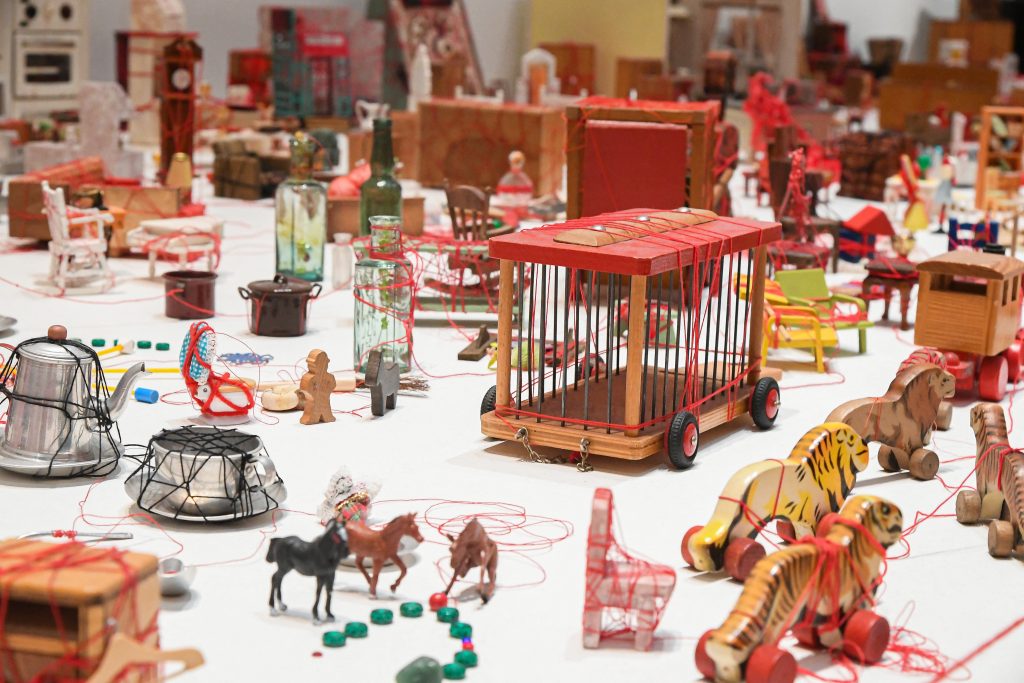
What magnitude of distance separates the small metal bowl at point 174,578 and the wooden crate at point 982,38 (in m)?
20.2

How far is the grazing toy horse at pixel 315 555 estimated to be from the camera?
4164 mm

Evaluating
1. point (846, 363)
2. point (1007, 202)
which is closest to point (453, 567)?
point (846, 363)

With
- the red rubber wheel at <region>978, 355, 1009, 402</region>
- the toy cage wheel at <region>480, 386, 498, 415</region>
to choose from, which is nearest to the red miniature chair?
the toy cage wheel at <region>480, 386, 498, 415</region>

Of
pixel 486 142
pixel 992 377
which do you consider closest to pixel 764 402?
pixel 992 377

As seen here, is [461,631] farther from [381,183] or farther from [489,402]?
[381,183]

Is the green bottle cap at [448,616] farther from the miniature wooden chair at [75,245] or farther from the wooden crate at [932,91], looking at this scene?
the wooden crate at [932,91]

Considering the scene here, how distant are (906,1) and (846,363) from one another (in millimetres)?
19066

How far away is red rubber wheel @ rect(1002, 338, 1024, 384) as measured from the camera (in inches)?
278

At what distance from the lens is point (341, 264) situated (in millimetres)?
9000

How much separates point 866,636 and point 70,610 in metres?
2.15

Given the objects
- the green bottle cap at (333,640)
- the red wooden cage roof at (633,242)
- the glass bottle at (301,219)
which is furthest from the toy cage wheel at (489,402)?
the glass bottle at (301,219)

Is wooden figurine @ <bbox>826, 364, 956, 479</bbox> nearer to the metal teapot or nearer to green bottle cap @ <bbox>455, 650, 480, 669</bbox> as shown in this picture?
green bottle cap @ <bbox>455, 650, 480, 669</bbox>

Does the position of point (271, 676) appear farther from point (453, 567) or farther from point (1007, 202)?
point (1007, 202)

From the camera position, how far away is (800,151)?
933 cm
